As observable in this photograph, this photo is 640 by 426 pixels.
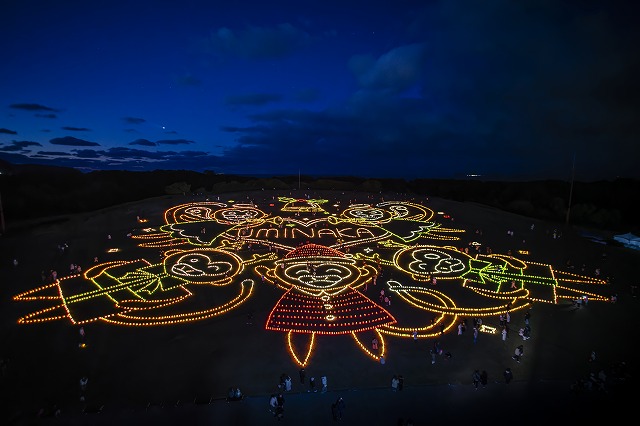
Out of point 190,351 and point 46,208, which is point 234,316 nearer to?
point 190,351

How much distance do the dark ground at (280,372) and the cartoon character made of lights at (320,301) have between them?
71cm

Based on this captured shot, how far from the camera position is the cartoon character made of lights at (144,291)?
17.4 metres

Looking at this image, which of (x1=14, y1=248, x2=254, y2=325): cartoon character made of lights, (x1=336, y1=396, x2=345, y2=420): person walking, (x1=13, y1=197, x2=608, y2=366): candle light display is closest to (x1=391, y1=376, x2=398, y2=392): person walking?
(x1=13, y1=197, x2=608, y2=366): candle light display

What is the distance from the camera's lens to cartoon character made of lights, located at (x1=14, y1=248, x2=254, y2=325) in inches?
684

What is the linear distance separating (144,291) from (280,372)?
11.1 metres

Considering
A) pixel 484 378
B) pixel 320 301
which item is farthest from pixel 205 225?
pixel 484 378

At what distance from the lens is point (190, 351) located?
14.5 meters

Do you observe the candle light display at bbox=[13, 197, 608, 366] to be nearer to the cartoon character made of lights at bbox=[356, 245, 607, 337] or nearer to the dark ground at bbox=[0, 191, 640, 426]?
the cartoon character made of lights at bbox=[356, 245, 607, 337]

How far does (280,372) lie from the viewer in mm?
13070

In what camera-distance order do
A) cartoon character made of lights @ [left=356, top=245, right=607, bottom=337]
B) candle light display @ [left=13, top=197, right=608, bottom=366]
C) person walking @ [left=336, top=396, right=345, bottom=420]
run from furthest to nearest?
cartoon character made of lights @ [left=356, top=245, right=607, bottom=337]
candle light display @ [left=13, top=197, right=608, bottom=366]
person walking @ [left=336, top=396, right=345, bottom=420]

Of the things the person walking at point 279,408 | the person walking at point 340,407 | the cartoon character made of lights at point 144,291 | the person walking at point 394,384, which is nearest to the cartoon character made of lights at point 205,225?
the cartoon character made of lights at point 144,291

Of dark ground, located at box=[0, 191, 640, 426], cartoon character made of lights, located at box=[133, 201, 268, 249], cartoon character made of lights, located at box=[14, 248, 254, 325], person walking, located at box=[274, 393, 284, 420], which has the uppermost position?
cartoon character made of lights, located at box=[133, 201, 268, 249]

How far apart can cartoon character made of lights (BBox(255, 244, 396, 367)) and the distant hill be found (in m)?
29.8

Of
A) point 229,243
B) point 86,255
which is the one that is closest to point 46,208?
point 86,255
